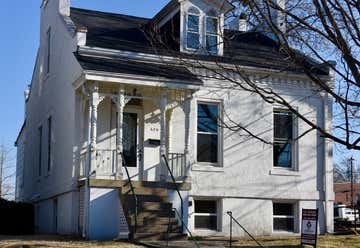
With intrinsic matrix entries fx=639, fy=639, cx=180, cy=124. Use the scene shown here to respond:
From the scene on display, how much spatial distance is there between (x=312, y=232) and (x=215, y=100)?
6.79m

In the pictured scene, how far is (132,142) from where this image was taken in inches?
795

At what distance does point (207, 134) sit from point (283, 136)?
2759 mm

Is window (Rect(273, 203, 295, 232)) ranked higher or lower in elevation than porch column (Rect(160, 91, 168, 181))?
lower

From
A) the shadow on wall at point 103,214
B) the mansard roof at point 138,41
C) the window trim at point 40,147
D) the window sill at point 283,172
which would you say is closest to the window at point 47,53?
the mansard roof at point 138,41

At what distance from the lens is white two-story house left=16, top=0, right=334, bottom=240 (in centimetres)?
1755

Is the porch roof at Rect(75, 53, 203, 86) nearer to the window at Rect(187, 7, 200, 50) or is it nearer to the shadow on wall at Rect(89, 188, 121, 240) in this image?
the window at Rect(187, 7, 200, 50)

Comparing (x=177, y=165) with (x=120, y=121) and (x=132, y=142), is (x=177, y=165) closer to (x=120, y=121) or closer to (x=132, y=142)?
(x=132, y=142)

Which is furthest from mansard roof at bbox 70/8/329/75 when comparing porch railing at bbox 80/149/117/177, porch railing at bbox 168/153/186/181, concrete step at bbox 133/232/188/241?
concrete step at bbox 133/232/188/241

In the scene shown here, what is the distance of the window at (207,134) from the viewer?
2031 cm

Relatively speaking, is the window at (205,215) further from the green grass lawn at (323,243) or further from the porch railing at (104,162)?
the porch railing at (104,162)

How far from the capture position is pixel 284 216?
2095 centimetres

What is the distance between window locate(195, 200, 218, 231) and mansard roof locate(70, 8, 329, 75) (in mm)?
4558

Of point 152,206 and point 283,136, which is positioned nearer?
point 152,206

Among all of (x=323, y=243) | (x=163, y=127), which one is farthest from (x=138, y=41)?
(x=323, y=243)
